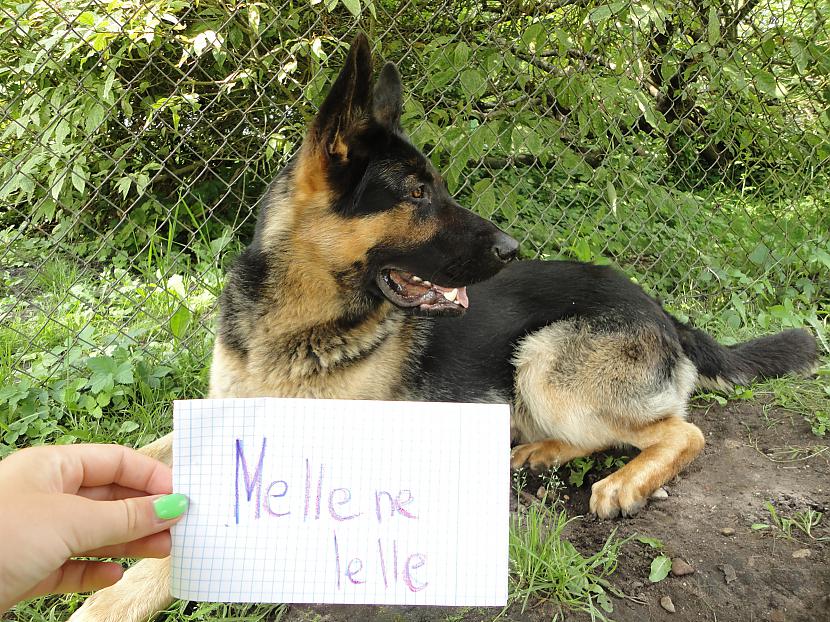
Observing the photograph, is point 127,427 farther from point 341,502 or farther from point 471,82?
point 471,82

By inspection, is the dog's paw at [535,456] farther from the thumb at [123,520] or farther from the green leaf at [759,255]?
the green leaf at [759,255]

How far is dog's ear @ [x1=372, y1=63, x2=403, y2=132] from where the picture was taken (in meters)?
2.67

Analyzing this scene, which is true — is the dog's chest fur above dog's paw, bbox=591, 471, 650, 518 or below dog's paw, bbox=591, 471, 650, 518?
below

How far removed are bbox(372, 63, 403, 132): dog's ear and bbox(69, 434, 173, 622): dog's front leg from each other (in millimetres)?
1913

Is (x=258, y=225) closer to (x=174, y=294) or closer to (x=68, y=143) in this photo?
(x=174, y=294)

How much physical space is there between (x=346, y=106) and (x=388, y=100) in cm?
44

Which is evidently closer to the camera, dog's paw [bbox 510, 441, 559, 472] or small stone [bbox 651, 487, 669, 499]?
small stone [bbox 651, 487, 669, 499]

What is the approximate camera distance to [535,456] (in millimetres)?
3182

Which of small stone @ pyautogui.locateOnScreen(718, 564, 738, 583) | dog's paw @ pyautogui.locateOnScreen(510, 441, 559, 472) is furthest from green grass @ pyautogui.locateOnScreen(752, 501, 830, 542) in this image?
dog's paw @ pyautogui.locateOnScreen(510, 441, 559, 472)

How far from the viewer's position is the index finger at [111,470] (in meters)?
1.49

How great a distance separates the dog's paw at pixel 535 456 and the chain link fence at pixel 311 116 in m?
1.70

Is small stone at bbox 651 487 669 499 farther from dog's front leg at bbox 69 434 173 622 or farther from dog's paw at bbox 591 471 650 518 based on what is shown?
dog's front leg at bbox 69 434 173 622

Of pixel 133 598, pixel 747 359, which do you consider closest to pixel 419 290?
pixel 133 598

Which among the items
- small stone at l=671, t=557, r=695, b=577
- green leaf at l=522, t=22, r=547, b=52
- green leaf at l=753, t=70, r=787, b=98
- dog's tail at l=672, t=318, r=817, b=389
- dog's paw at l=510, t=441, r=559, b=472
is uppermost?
green leaf at l=753, t=70, r=787, b=98
